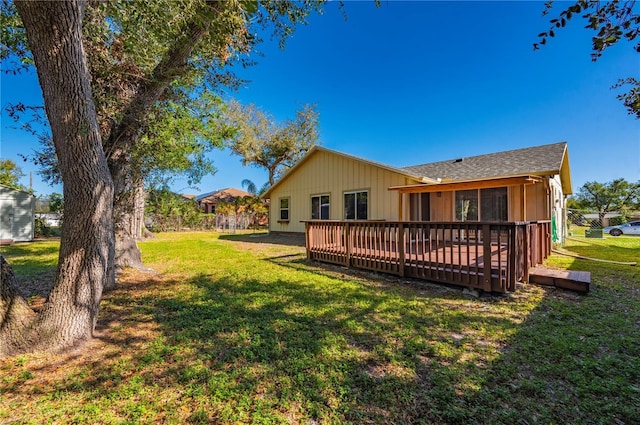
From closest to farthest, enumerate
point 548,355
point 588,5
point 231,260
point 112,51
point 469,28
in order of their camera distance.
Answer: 1. point 588,5
2. point 548,355
3. point 112,51
4. point 231,260
5. point 469,28

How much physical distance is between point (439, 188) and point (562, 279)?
490cm

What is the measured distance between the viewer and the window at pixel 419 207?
10875mm

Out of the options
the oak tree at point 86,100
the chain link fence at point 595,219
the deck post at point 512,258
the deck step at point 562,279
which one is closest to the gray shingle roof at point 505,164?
the deck step at point 562,279

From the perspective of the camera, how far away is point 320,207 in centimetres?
1381

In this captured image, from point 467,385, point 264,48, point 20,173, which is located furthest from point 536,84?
point 20,173

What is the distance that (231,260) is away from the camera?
812cm

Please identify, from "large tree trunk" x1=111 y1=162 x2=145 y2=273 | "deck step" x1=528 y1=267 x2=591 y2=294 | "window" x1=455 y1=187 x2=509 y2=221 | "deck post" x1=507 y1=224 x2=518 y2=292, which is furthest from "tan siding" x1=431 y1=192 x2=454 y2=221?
"large tree trunk" x1=111 y1=162 x2=145 y2=273

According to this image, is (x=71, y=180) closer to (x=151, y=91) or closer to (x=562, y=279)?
(x=151, y=91)

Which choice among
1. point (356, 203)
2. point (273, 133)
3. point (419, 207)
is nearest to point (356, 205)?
point (356, 203)

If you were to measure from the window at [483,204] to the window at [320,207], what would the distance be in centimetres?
565

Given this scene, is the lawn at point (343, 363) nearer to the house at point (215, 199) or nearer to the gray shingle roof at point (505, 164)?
the gray shingle roof at point (505, 164)

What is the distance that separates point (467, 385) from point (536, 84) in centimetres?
1425

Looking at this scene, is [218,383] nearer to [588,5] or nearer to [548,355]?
[548,355]

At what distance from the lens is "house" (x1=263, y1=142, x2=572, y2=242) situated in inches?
360
